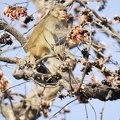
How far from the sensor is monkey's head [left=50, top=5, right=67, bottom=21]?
23.2 feet

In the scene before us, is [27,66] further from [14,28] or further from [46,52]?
[46,52]

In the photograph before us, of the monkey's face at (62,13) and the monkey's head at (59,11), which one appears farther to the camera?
the monkey's face at (62,13)

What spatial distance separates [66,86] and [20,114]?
4949 mm

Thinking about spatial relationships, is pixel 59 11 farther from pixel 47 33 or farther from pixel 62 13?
pixel 47 33

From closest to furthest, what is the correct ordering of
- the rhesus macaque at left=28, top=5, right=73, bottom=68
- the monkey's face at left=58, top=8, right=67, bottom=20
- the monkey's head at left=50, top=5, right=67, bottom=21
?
the rhesus macaque at left=28, top=5, right=73, bottom=68
the monkey's head at left=50, top=5, right=67, bottom=21
the monkey's face at left=58, top=8, right=67, bottom=20

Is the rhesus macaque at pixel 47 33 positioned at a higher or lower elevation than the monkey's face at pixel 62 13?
lower

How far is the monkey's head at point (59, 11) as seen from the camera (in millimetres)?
7079

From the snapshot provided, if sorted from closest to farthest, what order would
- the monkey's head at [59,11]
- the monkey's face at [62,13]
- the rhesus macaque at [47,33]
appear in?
the rhesus macaque at [47,33], the monkey's head at [59,11], the monkey's face at [62,13]

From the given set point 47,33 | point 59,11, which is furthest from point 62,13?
point 47,33

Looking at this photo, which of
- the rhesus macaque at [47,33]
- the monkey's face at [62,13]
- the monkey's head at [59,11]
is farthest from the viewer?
the monkey's face at [62,13]

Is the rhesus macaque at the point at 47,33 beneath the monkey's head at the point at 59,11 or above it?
beneath

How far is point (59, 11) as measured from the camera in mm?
7375

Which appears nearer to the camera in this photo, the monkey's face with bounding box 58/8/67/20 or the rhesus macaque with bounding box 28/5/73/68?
the rhesus macaque with bounding box 28/5/73/68

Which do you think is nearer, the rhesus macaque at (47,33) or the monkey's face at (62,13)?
the rhesus macaque at (47,33)
